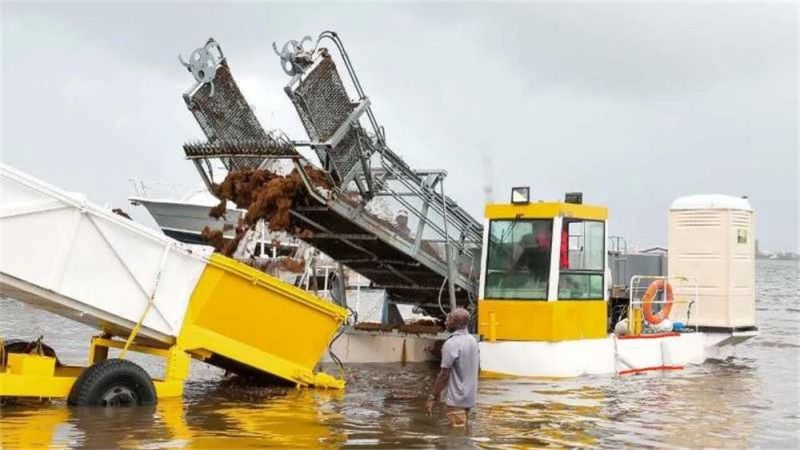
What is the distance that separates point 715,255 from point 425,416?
9240mm

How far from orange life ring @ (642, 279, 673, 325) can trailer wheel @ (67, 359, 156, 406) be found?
9.64 m

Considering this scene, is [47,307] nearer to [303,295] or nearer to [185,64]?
[303,295]

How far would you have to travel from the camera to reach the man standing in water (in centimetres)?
902

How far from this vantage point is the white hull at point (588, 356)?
48.4 feet

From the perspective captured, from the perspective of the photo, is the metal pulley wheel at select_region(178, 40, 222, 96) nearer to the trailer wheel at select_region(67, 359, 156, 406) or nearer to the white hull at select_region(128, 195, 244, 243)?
the trailer wheel at select_region(67, 359, 156, 406)

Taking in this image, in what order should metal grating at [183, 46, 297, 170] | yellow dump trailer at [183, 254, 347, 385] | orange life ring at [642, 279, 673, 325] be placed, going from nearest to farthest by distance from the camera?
yellow dump trailer at [183, 254, 347, 385]
metal grating at [183, 46, 297, 170]
orange life ring at [642, 279, 673, 325]

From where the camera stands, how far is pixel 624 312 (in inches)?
716

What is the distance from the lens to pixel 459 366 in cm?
908

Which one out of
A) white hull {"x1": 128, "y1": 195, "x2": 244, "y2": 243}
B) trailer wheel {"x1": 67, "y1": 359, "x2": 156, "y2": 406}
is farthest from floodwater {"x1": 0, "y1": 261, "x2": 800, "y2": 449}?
white hull {"x1": 128, "y1": 195, "x2": 244, "y2": 243}

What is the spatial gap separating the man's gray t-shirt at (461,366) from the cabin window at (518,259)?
5953mm

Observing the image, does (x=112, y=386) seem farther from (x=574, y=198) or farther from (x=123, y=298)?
(x=574, y=198)

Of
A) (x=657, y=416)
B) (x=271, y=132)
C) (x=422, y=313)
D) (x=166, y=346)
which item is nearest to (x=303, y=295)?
(x=166, y=346)

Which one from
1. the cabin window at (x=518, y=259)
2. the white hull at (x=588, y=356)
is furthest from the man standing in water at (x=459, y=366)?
the cabin window at (x=518, y=259)

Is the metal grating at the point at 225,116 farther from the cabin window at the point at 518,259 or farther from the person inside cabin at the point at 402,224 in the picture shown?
the cabin window at the point at 518,259
